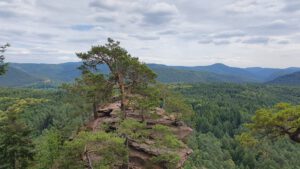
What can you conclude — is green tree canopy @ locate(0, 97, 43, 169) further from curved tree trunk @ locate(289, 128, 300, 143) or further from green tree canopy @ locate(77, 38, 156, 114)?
curved tree trunk @ locate(289, 128, 300, 143)

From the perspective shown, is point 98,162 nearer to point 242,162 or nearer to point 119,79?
point 119,79

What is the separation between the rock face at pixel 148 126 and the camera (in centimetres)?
3368

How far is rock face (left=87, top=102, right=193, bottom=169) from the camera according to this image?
1326 inches

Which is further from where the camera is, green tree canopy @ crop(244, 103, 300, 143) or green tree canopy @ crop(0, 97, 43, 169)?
green tree canopy @ crop(0, 97, 43, 169)

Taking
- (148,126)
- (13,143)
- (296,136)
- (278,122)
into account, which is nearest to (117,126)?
(148,126)

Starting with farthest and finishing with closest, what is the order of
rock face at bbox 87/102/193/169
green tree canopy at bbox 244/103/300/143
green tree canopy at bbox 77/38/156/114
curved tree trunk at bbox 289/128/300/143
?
green tree canopy at bbox 77/38/156/114 → rock face at bbox 87/102/193/169 → curved tree trunk at bbox 289/128/300/143 → green tree canopy at bbox 244/103/300/143

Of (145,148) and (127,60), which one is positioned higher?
(127,60)

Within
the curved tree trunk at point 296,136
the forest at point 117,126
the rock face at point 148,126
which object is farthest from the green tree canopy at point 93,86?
the curved tree trunk at point 296,136

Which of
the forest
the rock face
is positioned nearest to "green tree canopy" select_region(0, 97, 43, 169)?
the forest

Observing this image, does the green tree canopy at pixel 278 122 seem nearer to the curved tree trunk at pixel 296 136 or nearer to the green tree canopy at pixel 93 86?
the curved tree trunk at pixel 296 136

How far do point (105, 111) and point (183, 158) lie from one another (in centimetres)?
1279

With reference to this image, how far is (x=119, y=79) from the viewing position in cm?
3944

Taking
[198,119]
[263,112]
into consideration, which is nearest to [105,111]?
[263,112]

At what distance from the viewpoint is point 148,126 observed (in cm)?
3525
